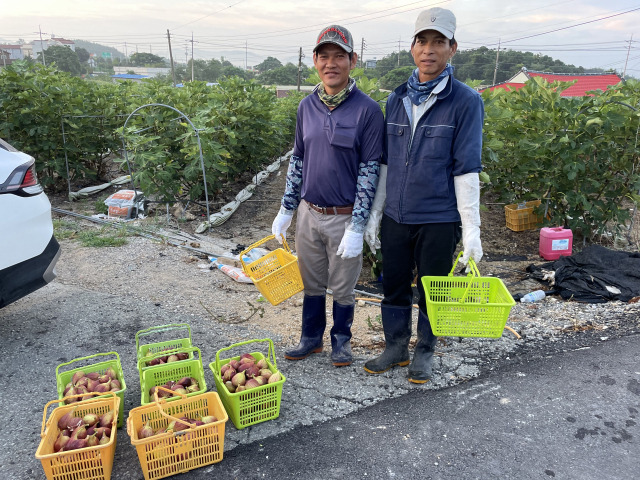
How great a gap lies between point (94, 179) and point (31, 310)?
6.12 m

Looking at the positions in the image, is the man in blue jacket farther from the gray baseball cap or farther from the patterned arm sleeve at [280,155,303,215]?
the patterned arm sleeve at [280,155,303,215]

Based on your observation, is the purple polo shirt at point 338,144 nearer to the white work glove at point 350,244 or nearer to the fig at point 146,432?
the white work glove at point 350,244

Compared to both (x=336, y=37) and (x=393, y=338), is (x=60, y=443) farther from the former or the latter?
(x=336, y=37)

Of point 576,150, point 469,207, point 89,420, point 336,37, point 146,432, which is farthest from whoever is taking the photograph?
point 576,150

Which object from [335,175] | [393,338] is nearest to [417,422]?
[393,338]

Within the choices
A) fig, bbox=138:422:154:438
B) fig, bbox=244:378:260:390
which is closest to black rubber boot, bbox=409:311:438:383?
fig, bbox=244:378:260:390

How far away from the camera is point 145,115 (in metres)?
7.42

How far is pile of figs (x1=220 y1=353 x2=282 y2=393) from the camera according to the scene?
2758 mm

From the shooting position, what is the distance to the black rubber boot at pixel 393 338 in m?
3.30

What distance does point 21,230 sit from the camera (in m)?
3.35

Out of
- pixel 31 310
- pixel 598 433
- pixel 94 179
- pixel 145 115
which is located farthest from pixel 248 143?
pixel 598 433

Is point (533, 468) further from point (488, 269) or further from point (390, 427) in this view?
point (488, 269)

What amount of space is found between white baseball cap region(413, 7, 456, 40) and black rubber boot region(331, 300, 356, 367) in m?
1.82

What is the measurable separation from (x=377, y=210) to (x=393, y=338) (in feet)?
2.94
